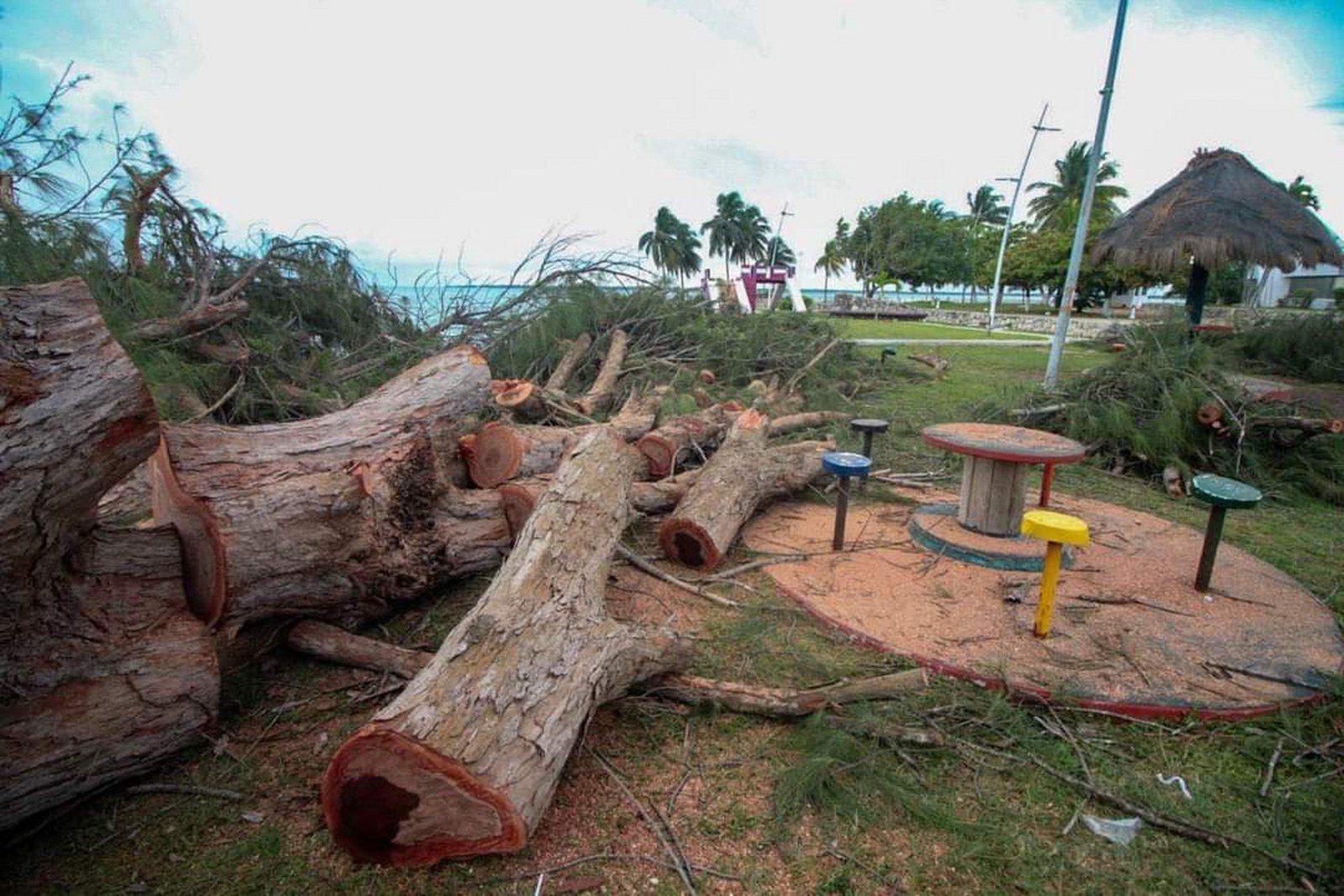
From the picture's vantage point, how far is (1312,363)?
8438 mm

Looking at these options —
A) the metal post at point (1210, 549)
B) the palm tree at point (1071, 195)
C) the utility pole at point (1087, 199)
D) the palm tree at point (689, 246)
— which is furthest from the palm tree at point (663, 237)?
the metal post at point (1210, 549)

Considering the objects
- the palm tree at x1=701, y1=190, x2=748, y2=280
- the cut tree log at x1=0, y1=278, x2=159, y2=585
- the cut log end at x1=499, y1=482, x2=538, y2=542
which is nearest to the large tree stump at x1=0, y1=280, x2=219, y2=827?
the cut tree log at x1=0, y1=278, x2=159, y2=585

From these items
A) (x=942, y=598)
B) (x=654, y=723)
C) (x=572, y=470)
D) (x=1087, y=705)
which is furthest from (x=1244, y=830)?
(x=572, y=470)

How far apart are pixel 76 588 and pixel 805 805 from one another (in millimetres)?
2447

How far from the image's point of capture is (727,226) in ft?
182

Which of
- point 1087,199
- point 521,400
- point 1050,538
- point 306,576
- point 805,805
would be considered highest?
point 1087,199

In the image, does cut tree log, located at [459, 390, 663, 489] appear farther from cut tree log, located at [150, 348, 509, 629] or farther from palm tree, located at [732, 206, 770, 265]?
palm tree, located at [732, 206, 770, 265]

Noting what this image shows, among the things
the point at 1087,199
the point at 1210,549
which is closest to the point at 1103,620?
the point at 1210,549

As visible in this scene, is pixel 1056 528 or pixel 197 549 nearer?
pixel 197 549

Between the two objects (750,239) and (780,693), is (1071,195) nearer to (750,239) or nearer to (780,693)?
(750,239)

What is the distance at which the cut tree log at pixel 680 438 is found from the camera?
489cm

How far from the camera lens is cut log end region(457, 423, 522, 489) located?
3.85 metres

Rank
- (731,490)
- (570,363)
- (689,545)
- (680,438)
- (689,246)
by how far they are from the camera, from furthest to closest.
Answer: (689,246) → (570,363) → (680,438) → (731,490) → (689,545)

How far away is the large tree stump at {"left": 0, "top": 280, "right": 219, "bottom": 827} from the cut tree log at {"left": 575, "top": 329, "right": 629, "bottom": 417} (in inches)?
162
